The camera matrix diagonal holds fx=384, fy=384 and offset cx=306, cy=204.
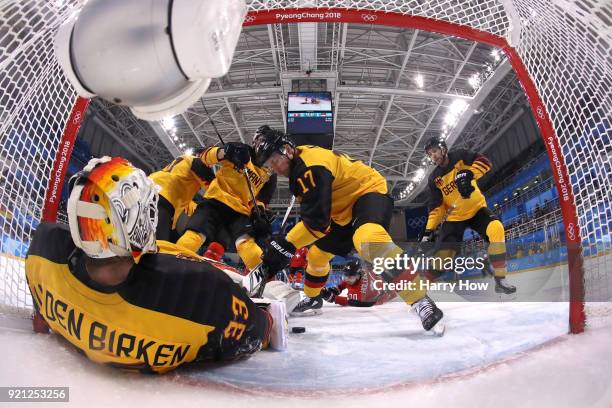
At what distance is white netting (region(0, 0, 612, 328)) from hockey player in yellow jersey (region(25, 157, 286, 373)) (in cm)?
55

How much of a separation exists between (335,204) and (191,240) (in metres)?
1.05

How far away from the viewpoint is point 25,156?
149cm

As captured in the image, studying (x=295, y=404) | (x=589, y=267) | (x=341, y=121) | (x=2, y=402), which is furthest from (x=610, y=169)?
(x=341, y=121)

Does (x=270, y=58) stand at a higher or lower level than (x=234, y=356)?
higher

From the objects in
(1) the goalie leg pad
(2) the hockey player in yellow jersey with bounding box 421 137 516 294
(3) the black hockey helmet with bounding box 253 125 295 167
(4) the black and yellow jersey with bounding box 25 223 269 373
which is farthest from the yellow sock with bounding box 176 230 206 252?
(2) the hockey player in yellow jersey with bounding box 421 137 516 294

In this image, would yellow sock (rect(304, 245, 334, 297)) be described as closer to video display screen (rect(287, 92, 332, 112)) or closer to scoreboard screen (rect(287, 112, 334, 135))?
scoreboard screen (rect(287, 112, 334, 135))

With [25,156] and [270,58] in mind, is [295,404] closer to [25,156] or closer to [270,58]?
[25,156]

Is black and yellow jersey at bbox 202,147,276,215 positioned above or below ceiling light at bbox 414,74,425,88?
below

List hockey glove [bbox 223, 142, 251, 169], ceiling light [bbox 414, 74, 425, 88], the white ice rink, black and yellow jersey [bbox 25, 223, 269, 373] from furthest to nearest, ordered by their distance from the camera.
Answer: ceiling light [bbox 414, 74, 425, 88], hockey glove [bbox 223, 142, 251, 169], black and yellow jersey [bbox 25, 223, 269, 373], the white ice rink

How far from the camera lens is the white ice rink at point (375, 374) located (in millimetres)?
828

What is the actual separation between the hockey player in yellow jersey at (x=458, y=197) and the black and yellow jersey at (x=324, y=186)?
129 cm

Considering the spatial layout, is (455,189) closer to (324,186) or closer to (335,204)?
(335,204)

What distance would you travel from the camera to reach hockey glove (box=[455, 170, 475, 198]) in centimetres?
320

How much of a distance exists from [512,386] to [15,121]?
5.85 ft
